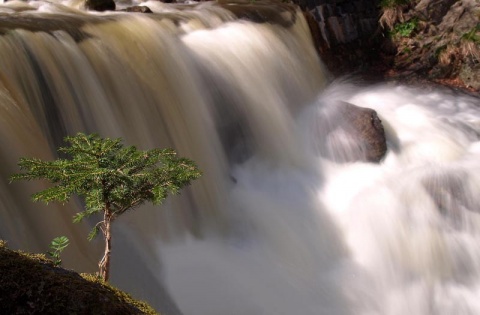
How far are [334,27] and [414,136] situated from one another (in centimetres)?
389

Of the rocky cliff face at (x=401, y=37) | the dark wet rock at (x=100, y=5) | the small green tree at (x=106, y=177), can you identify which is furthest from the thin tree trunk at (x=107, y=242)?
the rocky cliff face at (x=401, y=37)

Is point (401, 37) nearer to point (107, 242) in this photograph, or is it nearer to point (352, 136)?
point (352, 136)

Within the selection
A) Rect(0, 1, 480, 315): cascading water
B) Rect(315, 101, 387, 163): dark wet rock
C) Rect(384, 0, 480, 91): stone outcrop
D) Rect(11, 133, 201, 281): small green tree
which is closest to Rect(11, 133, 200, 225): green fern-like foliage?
Rect(11, 133, 201, 281): small green tree

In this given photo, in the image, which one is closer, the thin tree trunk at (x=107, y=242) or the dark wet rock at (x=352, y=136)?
the thin tree trunk at (x=107, y=242)

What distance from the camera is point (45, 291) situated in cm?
145

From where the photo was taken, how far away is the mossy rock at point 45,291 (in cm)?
138

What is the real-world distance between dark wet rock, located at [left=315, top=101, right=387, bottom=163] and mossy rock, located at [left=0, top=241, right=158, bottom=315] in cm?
571

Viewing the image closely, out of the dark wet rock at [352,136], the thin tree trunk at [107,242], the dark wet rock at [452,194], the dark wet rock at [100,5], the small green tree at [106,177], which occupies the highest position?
the dark wet rock at [100,5]

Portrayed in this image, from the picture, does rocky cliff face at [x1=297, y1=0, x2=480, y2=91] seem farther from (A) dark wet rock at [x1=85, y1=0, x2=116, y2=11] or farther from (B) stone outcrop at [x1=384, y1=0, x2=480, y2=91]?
(A) dark wet rock at [x1=85, y1=0, x2=116, y2=11]

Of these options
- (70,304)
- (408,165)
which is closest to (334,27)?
(408,165)

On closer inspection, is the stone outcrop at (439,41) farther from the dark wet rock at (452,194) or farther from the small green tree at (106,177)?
the small green tree at (106,177)

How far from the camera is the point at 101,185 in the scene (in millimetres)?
2229

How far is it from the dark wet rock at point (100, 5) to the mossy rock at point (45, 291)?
710cm

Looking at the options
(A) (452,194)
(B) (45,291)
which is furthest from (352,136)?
(B) (45,291)
